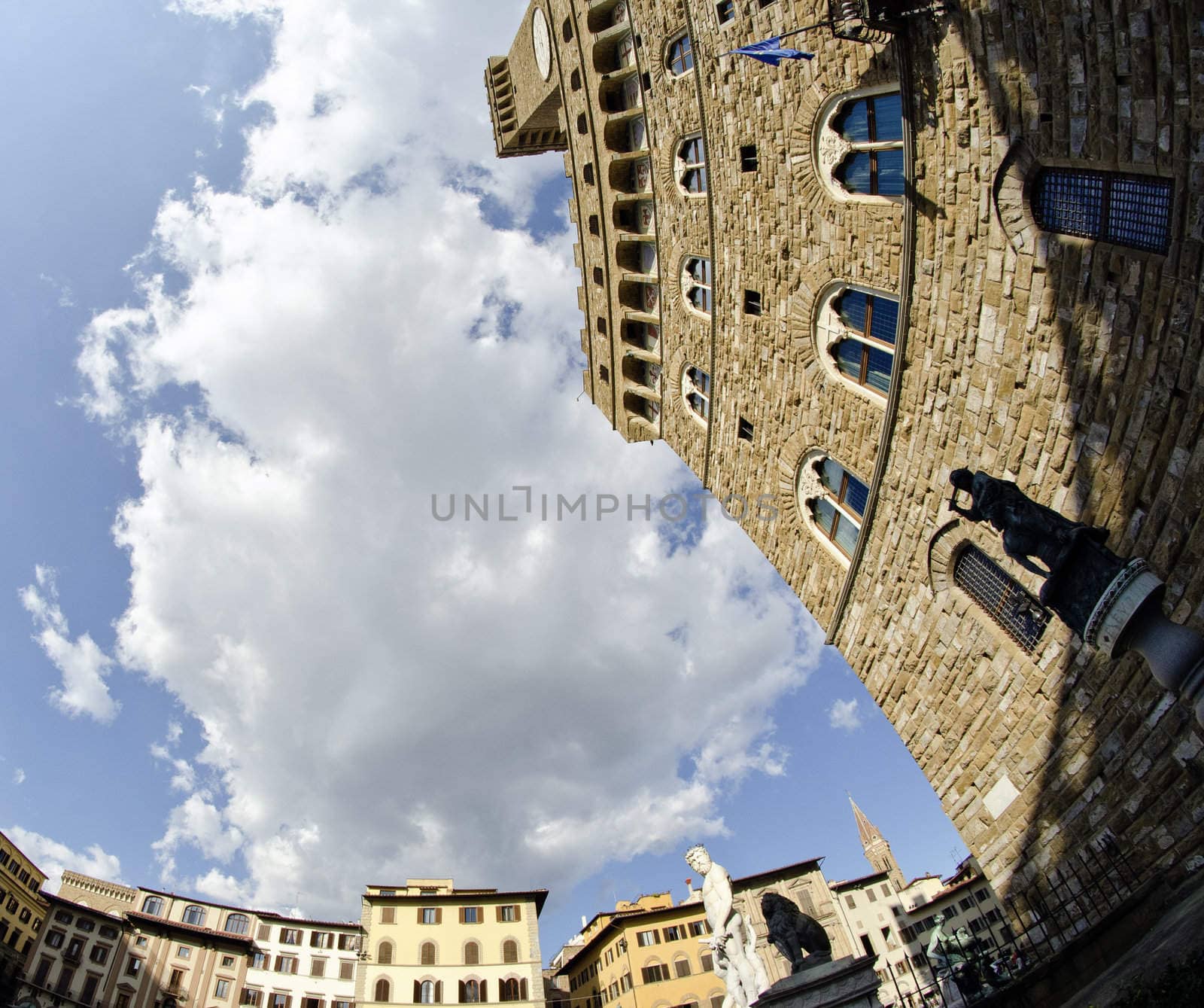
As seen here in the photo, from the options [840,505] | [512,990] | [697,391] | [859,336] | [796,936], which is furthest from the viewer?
[512,990]

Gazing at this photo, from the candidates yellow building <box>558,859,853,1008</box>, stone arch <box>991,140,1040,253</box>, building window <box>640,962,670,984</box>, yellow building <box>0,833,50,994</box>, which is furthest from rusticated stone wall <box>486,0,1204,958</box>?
yellow building <box>0,833,50,994</box>

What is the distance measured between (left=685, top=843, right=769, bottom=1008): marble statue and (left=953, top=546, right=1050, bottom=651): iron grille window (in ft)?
16.6

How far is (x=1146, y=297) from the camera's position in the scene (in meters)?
6.93

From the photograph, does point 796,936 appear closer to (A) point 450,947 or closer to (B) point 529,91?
(B) point 529,91

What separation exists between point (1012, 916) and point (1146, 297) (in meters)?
7.70


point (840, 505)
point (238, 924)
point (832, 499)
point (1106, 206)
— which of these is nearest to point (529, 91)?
point (832, 499)

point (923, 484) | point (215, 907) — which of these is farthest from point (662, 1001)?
point (923, 484)

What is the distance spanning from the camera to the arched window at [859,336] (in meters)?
11.0

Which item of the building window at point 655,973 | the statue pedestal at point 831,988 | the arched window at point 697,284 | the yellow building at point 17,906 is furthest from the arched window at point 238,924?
the statue pedestal at point 831,988

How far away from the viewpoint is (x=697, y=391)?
17.7 m

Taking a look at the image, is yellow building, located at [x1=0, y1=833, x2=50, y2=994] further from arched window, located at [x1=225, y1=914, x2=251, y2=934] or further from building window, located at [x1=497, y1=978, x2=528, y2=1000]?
building window, located at [x1=497, y1=978, x2=528, y2=1000]

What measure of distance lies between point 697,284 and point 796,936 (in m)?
12.8

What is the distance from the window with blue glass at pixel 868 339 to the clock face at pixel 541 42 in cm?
1465

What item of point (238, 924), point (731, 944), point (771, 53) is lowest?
point (731, 944)
